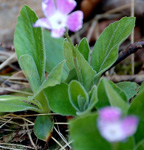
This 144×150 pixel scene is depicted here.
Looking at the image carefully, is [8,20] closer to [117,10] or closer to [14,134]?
[117,10]

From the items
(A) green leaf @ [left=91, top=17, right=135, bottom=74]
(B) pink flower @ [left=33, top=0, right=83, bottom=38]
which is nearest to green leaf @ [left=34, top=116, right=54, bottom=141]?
(A) green leaf @ [left=91, top=17, right=135, bottom=74]

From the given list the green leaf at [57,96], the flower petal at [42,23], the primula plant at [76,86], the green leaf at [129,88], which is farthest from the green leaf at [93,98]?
the flower petal at [42,23]

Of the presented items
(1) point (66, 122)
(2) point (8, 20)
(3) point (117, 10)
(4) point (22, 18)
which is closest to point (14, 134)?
(1) point (66, 122)

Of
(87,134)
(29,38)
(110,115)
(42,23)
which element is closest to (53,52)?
(29,38)

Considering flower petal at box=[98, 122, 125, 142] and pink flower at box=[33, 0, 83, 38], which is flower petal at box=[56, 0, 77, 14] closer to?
pink flower at box=[33, 0, 83, 38]

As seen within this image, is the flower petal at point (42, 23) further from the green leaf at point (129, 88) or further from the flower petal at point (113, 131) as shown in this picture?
the green leaf at point (129, 88)

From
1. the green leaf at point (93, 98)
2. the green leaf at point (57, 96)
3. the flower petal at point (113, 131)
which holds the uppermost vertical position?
the flower petal at point (113, 131)

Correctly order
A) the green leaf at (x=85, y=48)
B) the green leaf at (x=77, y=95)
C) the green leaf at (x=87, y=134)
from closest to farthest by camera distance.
Result: the green leaf at (x=87, y=134)
the green leaf at (x=77, y=95)
the green leaf at (x=85, y=48)
